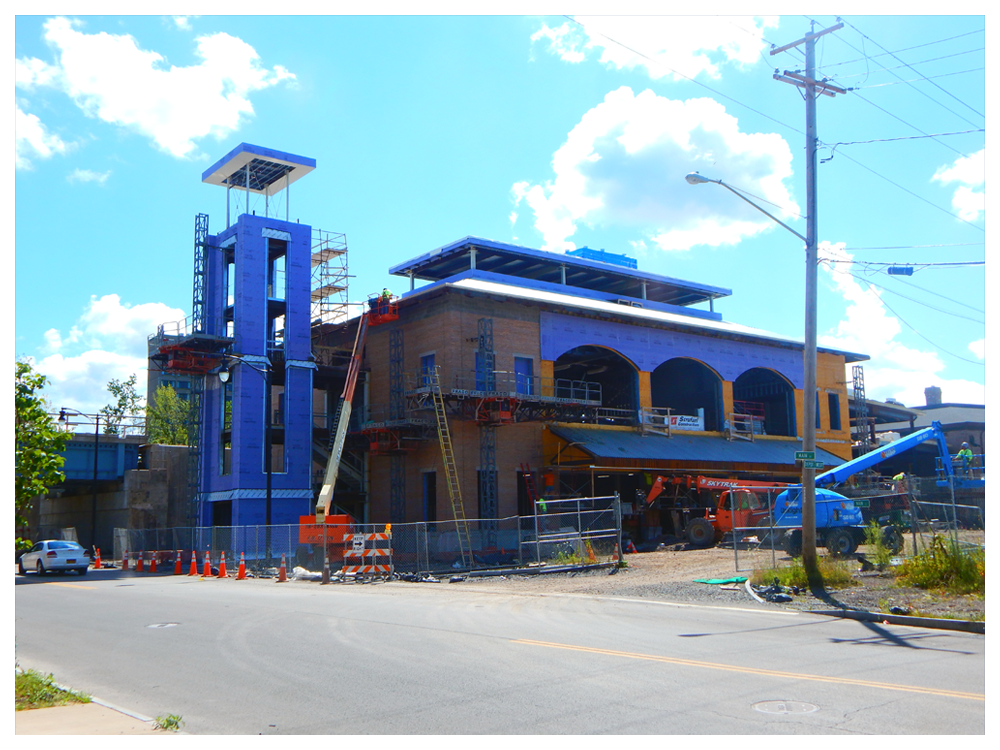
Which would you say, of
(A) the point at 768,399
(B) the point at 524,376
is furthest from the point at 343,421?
(A) the point at 768,399

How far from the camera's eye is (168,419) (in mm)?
78188

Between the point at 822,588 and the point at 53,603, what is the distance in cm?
1776

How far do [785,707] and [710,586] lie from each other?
12.9 meters

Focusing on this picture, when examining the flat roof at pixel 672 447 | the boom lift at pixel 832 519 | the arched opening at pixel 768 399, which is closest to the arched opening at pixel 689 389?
the flat roof at pixel 672 447

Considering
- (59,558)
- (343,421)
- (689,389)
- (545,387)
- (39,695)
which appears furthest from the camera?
(689,389)

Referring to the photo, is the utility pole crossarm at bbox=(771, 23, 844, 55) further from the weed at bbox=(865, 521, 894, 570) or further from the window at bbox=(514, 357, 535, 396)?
the window at bbox=(514, 357, 535, 396)

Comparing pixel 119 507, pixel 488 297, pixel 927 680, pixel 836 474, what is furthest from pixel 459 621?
pixel 119 507

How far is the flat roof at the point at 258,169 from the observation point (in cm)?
3922

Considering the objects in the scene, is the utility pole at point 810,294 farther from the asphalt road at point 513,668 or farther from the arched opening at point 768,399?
the arched opening at point 768,399

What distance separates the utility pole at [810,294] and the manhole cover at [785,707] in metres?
10.6

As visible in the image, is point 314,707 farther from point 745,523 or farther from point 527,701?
point 745,523

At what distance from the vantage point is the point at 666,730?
7.26m

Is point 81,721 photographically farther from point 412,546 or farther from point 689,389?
point 689,389

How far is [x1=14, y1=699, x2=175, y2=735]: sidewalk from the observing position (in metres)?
7.73
